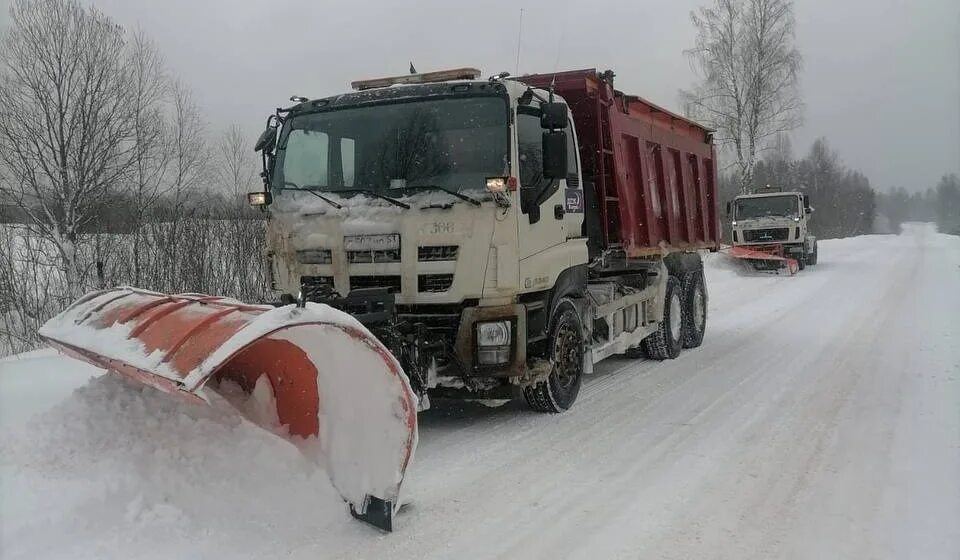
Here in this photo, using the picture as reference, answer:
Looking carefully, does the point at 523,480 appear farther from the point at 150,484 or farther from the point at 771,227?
the point at 771,227

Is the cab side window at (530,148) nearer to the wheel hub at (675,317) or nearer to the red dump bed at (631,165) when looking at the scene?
the red dump bed at (631,165)

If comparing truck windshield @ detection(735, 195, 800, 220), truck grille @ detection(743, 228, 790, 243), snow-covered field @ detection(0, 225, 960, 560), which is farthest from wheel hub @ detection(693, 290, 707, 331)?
truck windshield @ detection(735, 195, 800, 220)

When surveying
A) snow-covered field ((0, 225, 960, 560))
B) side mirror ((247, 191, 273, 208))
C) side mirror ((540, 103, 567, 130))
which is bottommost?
snow-covered field ((0, 225, 960, 560))

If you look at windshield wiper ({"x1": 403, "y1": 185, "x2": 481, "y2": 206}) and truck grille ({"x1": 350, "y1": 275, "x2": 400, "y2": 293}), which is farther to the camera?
truck grille ({"x1": 350, "y1": 275, "x2": 400, "y2": 293})

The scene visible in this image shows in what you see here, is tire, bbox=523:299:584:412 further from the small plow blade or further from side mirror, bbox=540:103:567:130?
the small plow blade

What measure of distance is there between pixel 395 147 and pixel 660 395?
11.5 ft

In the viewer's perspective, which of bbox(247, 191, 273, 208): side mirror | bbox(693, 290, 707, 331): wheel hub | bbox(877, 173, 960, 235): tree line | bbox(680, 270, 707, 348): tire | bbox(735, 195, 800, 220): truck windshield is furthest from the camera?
bbox(877, 173, 960, 235): tree line

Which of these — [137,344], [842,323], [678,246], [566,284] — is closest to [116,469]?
[137,344]

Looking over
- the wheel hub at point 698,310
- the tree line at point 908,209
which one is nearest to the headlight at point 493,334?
the wheel hub at point 698,310

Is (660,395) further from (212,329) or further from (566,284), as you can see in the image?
(212,329)

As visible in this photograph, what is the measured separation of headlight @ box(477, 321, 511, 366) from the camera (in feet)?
16.2

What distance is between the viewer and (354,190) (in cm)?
521

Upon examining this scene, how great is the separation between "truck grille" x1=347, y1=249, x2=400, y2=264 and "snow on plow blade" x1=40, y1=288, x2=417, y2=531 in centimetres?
123

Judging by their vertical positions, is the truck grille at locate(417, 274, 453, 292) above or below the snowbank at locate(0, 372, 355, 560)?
above
